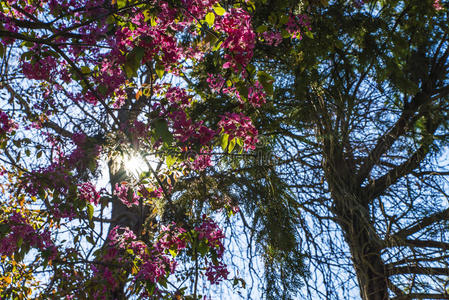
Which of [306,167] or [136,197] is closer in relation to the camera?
[136,197]

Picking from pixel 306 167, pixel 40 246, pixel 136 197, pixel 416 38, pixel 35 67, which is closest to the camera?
pixel 40 246

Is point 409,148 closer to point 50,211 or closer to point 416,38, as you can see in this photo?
point 416,38

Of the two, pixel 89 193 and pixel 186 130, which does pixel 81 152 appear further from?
pixel 186 130

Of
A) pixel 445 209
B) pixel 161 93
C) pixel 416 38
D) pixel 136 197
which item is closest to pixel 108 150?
pixel 136 197

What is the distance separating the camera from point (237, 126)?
174 cm

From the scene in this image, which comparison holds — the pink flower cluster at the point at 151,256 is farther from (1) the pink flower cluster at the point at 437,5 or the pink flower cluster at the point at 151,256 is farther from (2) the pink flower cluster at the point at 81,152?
(1) the pink flower cluster at the point at 437,5

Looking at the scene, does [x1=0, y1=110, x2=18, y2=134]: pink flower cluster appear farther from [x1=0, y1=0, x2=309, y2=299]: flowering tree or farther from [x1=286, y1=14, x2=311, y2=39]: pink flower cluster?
[x1=286, y1=14, x2=311, y2=39]: pink flower cluster

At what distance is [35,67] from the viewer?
7.28 feet

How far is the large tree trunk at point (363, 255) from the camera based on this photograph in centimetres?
310

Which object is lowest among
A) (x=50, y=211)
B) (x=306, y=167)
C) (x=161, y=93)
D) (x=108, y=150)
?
(x=50, y=211)

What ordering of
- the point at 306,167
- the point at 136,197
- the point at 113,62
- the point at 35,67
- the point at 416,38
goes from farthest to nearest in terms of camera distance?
the point at 306,167
the point at 416,38
the point at 136,197
the point at 35,67
the point at 113,62

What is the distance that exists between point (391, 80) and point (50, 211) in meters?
2.50

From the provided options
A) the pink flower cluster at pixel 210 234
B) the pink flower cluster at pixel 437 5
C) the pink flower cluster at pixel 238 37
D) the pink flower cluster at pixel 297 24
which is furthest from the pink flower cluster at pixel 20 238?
the pink flower cluster at pixel 437 5

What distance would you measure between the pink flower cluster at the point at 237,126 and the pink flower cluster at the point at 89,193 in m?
0.90
